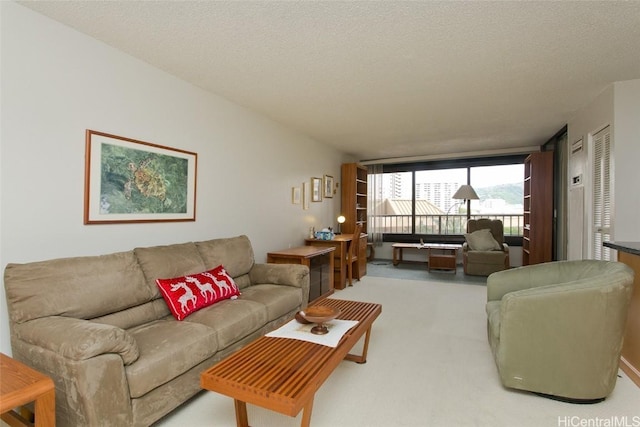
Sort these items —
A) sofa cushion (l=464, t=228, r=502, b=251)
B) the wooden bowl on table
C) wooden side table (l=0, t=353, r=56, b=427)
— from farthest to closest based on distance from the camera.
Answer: sofa cushion (l=464, t=228, r=502, b=251) → the wooden bowl on table → wooden side table (l=0, t=353, r=56, b=427)

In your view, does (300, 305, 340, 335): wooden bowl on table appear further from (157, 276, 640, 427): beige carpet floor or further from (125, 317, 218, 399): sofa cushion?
(125, 317, 218, 399): sofa cushion

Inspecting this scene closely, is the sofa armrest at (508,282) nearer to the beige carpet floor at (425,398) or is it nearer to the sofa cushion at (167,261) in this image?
the beige carpet floor at (425,398)

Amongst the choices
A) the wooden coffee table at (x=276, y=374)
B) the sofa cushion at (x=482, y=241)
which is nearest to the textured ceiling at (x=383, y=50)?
the wooden coffee table at (x=276, y=374)

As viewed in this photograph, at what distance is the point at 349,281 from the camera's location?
517 cm

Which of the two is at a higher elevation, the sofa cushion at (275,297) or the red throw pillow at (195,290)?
the red throw pillow at (195,290)

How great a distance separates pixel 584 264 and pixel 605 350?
76 centimetres

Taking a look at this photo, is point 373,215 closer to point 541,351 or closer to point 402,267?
point 402,267

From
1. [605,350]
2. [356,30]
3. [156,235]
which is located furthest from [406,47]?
[156,235]

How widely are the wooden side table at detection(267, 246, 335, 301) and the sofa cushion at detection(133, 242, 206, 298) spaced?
1291 mm

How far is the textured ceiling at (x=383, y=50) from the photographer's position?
197 centimetres

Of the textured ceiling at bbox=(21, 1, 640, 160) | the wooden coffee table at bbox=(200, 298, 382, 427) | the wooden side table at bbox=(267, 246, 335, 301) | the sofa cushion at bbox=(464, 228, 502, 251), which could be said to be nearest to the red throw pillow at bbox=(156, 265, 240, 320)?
the wooden coffee table at bbox=(200, 298, 382, 427)

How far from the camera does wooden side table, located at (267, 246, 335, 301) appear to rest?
392 cm

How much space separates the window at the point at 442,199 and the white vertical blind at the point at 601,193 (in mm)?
3158

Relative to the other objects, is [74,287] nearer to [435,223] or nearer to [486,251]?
[486,251]
